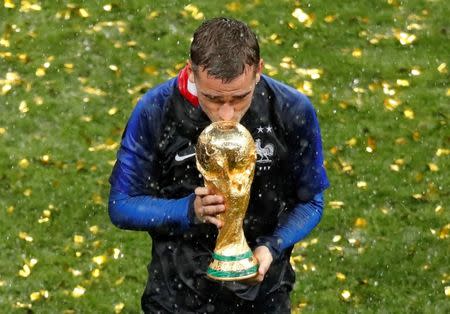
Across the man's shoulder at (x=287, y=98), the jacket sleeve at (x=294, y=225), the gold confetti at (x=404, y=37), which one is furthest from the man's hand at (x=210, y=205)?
the gold confetti at (x=404, y=37)

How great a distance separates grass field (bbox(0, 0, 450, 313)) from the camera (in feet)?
29.0

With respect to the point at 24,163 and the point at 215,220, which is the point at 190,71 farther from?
the point at 24,163

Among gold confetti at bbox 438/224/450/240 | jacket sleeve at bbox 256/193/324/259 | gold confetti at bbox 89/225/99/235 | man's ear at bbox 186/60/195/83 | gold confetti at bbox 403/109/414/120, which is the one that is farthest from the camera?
gold confetti at bbox 403/109/414/120

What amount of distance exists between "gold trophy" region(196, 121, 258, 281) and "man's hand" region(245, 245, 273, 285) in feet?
0.32

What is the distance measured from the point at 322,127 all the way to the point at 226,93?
21.8 ft

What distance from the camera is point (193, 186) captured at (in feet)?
16.1

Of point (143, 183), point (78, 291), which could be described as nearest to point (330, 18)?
point (78, 291)

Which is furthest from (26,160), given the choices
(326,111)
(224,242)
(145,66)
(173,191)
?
(224,242)

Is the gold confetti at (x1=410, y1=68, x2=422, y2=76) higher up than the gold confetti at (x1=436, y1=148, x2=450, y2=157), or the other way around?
the gold confetti at (x1=436, y1=148, x2=450, y2=157)

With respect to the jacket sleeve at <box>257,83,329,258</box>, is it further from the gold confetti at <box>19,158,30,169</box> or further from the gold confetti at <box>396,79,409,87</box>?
the gold confetti at <box>396,79,409,87</box>

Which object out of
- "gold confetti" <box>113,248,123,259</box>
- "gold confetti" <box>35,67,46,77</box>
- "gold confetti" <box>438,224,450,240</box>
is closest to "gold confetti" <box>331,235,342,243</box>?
"gold confetti" <box>438,224,450,240</box>

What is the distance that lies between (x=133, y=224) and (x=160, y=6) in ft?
26.7

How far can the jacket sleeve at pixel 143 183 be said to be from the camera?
15.6 feet

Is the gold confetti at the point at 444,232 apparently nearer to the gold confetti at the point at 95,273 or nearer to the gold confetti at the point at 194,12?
the gold confetti at the point at 95,273
